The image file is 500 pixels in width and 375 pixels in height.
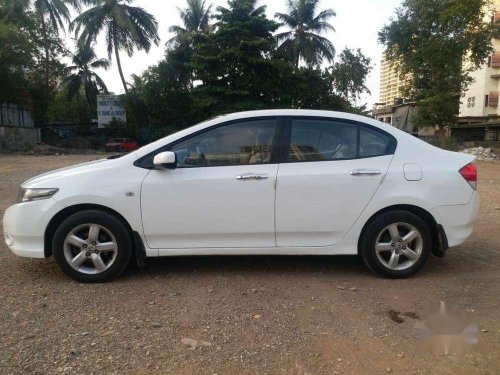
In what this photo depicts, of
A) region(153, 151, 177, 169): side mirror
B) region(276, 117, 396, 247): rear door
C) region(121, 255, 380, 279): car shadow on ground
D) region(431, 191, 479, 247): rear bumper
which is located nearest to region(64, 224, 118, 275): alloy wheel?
region(121, 255, 380, 279): car shadow on ground

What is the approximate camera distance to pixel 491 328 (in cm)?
340

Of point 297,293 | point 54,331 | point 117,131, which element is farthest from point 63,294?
point 117,131

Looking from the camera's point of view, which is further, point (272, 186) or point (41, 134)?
→ point (41, 134)

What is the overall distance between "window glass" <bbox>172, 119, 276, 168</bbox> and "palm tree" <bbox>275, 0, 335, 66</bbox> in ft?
129

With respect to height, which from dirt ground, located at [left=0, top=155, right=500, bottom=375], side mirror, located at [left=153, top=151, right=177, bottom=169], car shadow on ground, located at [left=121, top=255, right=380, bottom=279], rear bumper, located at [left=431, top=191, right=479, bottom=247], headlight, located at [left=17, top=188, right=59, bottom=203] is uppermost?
side mirror, located at [left=153, top=151, right=177, bottom=169]

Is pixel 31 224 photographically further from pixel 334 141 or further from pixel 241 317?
pixel 334 141

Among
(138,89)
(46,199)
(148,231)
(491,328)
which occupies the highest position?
(138,89)

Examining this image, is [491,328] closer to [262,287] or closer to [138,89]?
[262,287]

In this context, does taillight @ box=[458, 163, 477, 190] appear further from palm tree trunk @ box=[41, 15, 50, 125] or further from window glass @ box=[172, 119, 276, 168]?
palm tree trunk @ box=[41, 15, 50, 125]

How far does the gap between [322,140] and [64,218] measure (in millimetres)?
2513

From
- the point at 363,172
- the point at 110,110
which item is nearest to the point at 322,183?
the point at 363,172

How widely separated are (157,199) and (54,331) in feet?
4.58

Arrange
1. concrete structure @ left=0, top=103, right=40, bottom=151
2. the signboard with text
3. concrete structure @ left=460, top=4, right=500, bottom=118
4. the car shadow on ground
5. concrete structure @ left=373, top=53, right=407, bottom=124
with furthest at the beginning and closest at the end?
concrete structure @ left=460, top=4, right=500, bottom=118, the signboard with text, concrete structure @ left=0, top=103, right=40, bottom=151, concrete structure @ left=373, top=53, right=407, bottom=124, the car shadow on ground

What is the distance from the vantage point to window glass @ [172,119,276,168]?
171 inches
